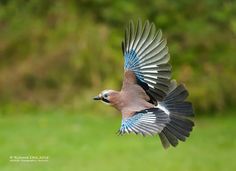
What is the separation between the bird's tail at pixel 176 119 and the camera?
155 inches

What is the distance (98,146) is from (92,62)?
100 inches

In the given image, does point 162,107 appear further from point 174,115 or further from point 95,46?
point 95,46

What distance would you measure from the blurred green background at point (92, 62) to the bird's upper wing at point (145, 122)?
7885 mm

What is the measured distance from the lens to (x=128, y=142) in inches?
452

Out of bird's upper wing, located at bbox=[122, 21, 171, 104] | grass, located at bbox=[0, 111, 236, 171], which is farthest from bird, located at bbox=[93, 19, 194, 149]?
grass, located at bbox=[0, 111, 236, 171]

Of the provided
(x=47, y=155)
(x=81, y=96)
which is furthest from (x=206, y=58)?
(x=47, y=155)

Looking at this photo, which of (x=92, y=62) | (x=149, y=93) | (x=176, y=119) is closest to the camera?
(x=149, y=93)

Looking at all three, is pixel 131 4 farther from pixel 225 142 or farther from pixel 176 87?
pixel 176 87

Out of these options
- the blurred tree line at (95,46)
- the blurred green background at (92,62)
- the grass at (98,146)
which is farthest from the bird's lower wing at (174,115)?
the blurred tree line at (95,46)

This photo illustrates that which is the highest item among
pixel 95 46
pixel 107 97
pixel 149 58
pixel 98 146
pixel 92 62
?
pixel 95 46

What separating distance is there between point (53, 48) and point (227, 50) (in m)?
3.26

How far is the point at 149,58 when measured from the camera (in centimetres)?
383

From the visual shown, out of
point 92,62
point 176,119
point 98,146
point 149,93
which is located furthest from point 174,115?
point 92,62

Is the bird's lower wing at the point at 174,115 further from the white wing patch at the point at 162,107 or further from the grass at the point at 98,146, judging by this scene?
the grass at the point at 98,146
